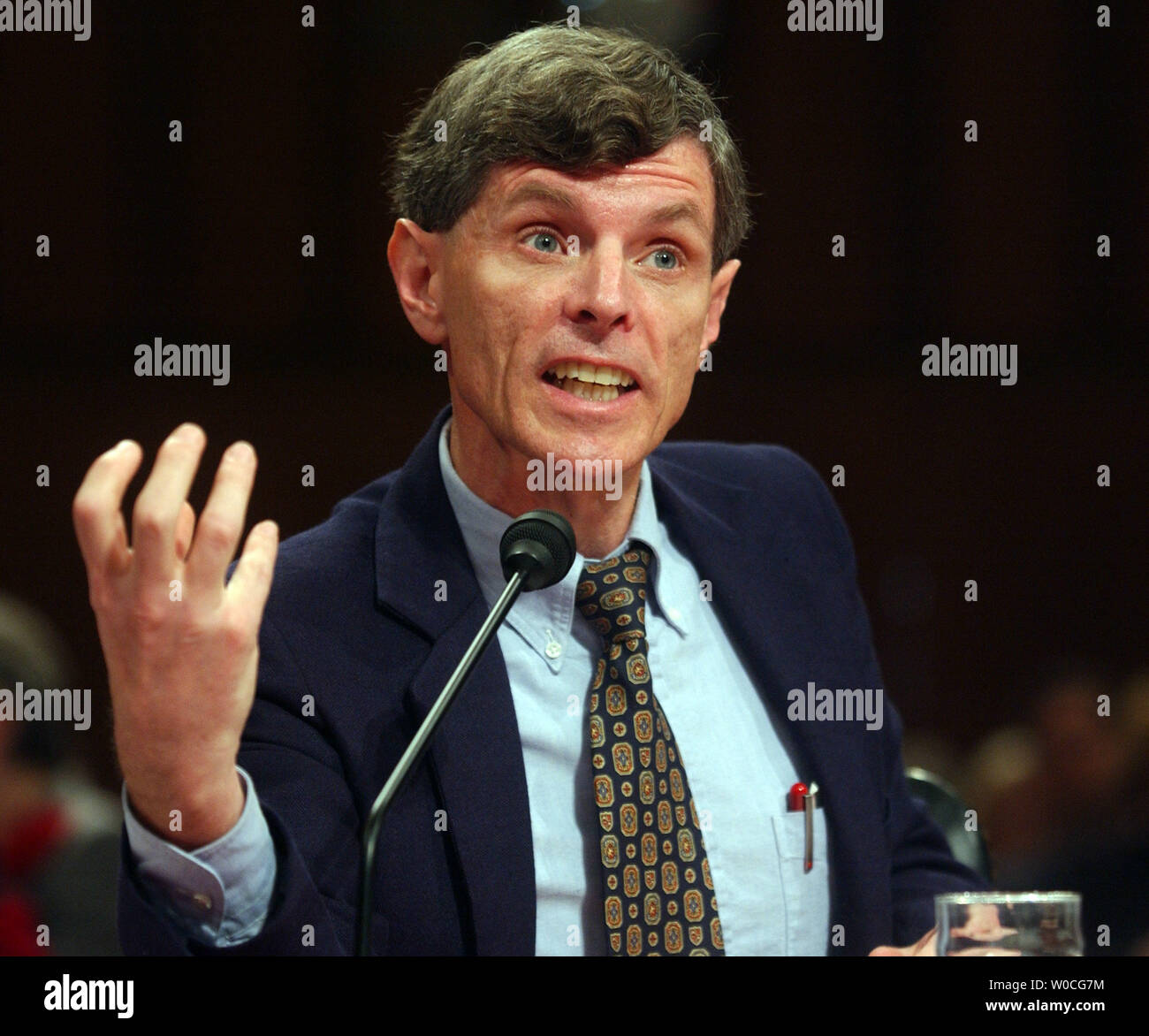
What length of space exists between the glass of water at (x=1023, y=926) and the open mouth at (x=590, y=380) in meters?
0.67

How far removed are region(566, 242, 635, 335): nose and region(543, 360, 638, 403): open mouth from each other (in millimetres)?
43

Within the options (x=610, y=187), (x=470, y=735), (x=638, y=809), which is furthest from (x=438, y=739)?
(x=610, y=187)

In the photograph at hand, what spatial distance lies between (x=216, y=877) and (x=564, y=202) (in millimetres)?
818

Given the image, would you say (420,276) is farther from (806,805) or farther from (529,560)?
(806,805)

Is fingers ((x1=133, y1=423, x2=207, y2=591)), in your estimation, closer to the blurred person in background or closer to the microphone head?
the microphone head

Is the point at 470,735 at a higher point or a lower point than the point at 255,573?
lower

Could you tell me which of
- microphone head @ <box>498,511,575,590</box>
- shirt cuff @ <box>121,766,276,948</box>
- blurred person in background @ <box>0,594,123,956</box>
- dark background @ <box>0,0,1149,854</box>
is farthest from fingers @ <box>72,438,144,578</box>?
dark background @ <box>0,0,1149,854</box>

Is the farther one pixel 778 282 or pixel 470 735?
pixel 778 282

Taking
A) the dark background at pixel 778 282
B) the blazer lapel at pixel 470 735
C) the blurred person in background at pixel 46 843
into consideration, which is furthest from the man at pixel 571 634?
the dark background at pixel 778 282

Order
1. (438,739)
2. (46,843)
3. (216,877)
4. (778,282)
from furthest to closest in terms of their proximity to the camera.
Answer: (778,282)
(46,843)
(438,739)
(216,877)

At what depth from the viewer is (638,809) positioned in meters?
1.56

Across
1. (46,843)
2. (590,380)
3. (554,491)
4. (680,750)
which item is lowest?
(46,843)

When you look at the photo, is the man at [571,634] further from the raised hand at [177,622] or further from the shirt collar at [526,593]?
the raised hand at [177,622]

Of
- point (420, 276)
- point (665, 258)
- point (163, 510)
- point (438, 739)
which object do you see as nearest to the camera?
point (163, 510)
